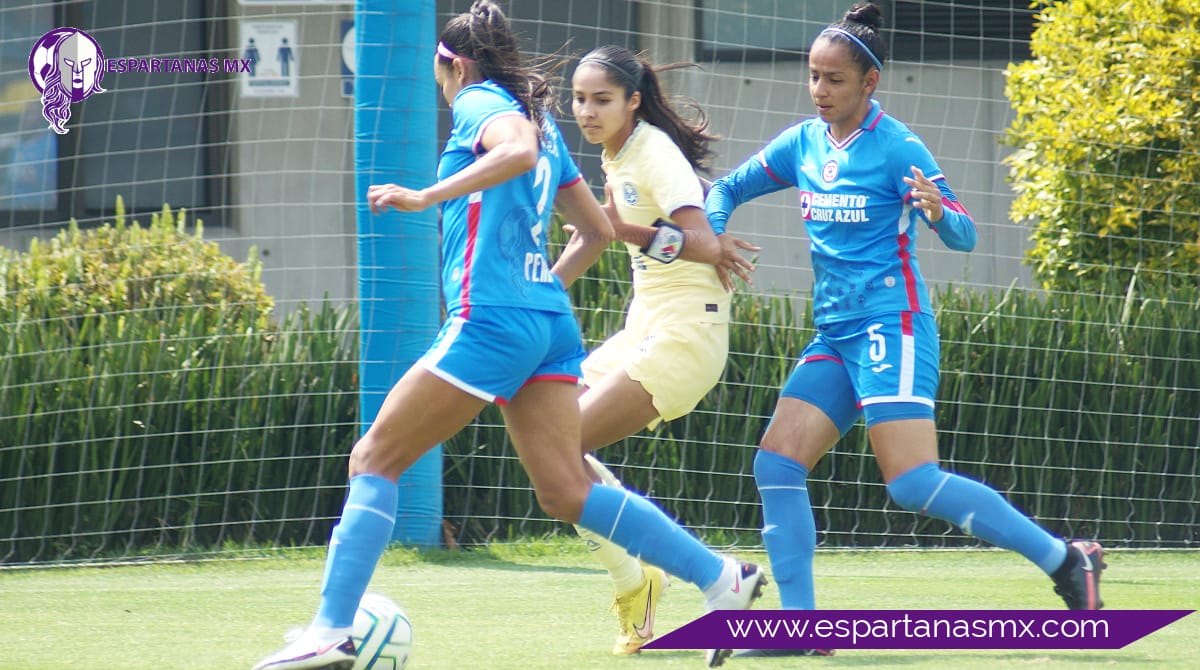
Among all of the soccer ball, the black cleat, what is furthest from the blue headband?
the soccer ball

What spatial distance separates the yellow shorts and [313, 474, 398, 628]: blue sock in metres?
1.09

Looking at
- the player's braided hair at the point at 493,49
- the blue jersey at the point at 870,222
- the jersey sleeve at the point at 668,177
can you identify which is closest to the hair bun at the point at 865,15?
the blue jersey at the point at 870,222

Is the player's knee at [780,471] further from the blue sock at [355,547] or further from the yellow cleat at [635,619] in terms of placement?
the blue sock at [355,547]

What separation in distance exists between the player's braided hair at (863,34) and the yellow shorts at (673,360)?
3.06 feet

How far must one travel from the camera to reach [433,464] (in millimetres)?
6391

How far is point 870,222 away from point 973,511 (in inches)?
33.9

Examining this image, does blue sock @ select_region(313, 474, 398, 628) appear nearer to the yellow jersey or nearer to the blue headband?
the yellow jersey

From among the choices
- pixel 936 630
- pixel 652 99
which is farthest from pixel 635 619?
pixel 652 99

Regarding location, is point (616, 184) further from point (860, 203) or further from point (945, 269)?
point (945, 269)

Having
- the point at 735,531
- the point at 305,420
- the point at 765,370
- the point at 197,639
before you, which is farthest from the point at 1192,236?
the point at 197,639

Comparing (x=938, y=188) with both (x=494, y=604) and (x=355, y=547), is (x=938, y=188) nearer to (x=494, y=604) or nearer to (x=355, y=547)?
(x=355, y=547)

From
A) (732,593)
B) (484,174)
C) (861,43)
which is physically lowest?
(732,593)

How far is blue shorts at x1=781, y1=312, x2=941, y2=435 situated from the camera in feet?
12.9

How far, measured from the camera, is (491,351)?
346cm
